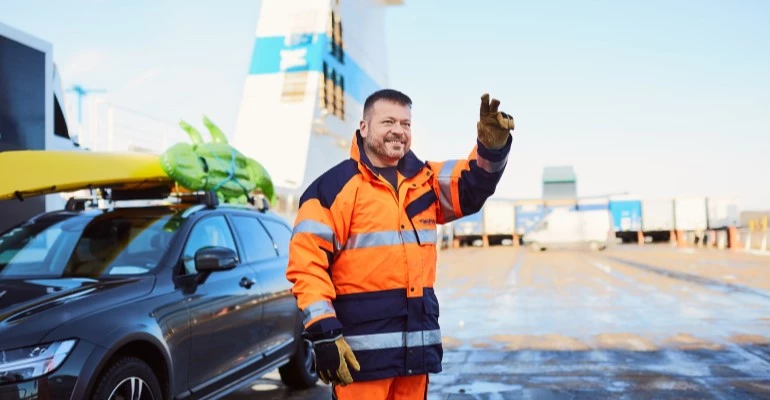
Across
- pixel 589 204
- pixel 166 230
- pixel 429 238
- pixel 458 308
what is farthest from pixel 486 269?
pixel 589 204

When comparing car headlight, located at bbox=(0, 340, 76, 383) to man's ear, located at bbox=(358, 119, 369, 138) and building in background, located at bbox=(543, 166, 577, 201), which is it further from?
building in background, located at bbox=(543, 166, 577, 201)

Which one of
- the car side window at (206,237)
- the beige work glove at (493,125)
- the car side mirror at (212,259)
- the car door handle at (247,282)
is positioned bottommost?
the car door handle at (247,282)

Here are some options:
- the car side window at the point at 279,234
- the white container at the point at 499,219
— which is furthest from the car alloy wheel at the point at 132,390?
the white container at the point at 499,219

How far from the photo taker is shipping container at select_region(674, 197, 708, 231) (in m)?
51.1

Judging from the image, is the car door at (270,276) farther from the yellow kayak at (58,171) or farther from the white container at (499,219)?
the white container at (499,219)

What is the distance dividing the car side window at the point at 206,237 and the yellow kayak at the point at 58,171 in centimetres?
70

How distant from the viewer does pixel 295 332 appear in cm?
640

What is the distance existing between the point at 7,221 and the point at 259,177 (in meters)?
3.30

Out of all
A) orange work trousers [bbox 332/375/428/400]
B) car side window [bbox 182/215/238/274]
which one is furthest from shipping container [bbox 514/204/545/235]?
orange work trousers [bbox 332/375/428/400]

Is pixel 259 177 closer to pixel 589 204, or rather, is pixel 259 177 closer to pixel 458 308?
pixel 458 308

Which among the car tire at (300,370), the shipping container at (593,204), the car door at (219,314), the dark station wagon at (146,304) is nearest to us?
the dark station wagon at (146,304)

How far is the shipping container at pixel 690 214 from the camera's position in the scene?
2012 inches

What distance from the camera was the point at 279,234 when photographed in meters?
6.77

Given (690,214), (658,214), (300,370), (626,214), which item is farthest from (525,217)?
(300,370)
